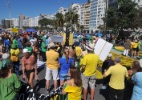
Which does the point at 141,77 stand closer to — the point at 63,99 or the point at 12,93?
the point at 63,99

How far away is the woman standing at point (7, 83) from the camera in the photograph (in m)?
3.84

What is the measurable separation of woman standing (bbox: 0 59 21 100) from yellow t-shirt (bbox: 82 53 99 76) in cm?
294

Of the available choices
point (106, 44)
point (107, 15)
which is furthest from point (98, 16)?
point (106, 44)

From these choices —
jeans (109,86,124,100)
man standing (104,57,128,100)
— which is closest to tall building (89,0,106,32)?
jeans (109,86,124,100)

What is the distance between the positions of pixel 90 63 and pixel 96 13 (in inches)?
6105

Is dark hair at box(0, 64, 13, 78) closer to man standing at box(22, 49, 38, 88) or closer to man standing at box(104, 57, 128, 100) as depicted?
man standing at box(104, 57, 128, 100)

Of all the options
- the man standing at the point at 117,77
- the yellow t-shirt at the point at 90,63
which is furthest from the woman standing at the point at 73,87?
the yellow t-shirt at the point at 90,63

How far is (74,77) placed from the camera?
4590mm

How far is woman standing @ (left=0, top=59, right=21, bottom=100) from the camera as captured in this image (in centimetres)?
384

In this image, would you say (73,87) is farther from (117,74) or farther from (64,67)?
(64,67)

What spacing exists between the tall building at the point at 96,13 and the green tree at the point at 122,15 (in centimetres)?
11382

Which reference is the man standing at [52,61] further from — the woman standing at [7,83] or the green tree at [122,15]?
the green tree at [122,15]

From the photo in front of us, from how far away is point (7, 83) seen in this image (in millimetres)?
3832

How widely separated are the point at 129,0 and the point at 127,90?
2678 centimetres
